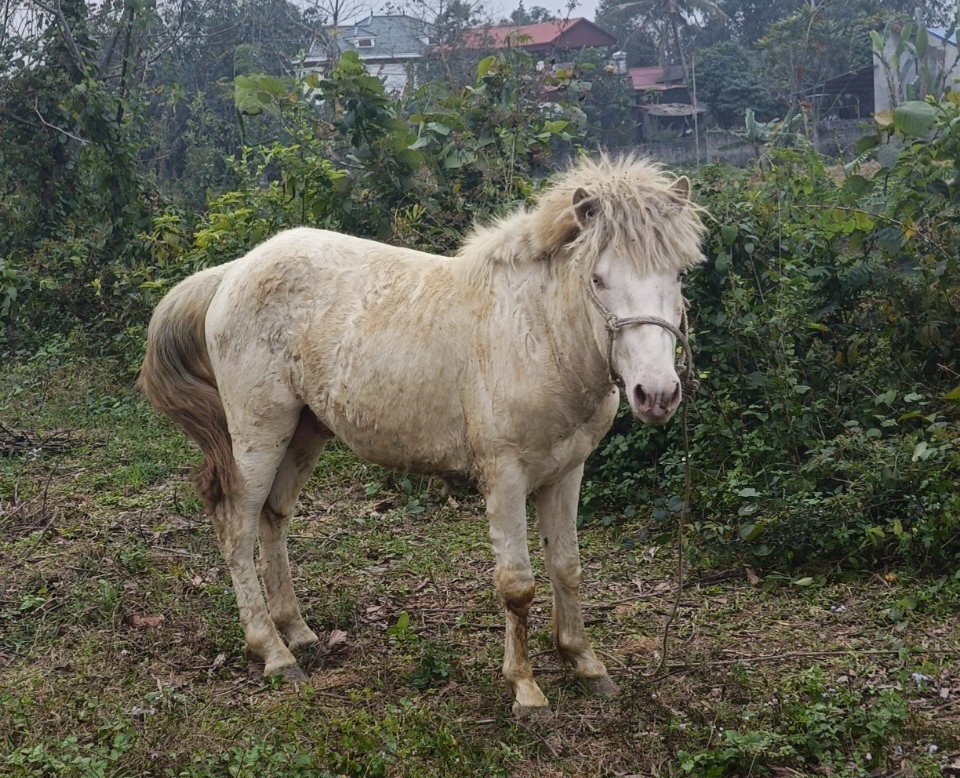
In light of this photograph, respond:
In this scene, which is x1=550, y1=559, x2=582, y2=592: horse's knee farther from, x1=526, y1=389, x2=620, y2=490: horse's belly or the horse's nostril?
the horse's nostril

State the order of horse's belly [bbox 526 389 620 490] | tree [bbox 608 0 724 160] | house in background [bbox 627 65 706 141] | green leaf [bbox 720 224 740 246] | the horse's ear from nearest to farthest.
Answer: the horse's ear < horse's belly [bbox 526 389 620 490] < green leaf [bbox 720 224 740 246] < house in background [bbox 627 65 706 141] < tree [bbox 608 0 724 160]

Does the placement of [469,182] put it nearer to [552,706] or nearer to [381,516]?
[381,516]

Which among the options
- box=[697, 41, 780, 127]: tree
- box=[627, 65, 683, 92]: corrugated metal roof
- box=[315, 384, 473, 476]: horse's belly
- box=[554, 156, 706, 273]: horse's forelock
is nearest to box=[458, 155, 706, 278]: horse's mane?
box=[554, 156, 706, 273]: horse's forelock

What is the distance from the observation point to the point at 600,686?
4.00 m

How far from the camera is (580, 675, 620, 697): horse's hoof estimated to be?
3977mm

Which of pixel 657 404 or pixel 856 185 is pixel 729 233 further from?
pixel 657 404

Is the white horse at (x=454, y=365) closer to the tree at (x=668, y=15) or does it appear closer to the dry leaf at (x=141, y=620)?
the dry leaf at (x=141, y=620)

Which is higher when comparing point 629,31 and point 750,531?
point 629,31

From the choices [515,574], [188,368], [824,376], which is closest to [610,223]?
[515,574]

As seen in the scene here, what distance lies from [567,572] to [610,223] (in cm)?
145

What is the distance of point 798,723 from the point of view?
3420 millimetres

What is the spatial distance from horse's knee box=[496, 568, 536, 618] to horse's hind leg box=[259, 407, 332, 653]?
1.22 metres

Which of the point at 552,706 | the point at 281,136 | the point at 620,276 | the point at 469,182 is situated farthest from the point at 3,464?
the point at 281,136

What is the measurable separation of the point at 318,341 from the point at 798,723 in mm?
2384
